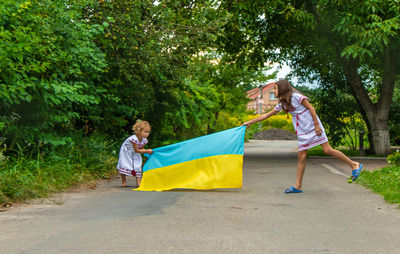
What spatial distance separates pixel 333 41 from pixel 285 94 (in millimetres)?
10152

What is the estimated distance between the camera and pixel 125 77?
1241 centimetres

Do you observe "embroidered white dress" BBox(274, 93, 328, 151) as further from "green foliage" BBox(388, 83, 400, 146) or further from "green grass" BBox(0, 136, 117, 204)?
"green foliage" BBox(388, 83, 400, 146)

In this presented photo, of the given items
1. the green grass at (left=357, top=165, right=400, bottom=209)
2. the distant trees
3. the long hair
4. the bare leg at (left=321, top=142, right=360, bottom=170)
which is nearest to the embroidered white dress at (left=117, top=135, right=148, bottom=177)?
the distant trees

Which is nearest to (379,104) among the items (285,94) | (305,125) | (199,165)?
(305,125)

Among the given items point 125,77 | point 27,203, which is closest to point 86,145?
point 125,77

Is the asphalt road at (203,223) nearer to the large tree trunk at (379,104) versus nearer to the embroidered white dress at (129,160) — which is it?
the embroidered white dress at (129,160)

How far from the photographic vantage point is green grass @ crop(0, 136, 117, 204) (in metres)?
6.97

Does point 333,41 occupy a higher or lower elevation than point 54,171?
higher

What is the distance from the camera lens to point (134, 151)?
29.5 ft

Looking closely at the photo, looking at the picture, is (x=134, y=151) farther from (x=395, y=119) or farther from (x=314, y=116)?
(x=395, y=119)

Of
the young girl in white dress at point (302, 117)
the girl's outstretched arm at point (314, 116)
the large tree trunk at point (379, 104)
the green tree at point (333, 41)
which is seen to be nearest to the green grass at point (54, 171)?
the young girl in white dress at point (302, 117)

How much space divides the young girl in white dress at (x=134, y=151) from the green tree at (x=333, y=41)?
7352 mm

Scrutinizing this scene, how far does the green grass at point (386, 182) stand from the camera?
7234mm

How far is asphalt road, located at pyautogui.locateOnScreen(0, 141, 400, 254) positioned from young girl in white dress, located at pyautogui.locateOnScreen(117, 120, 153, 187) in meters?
0.76
